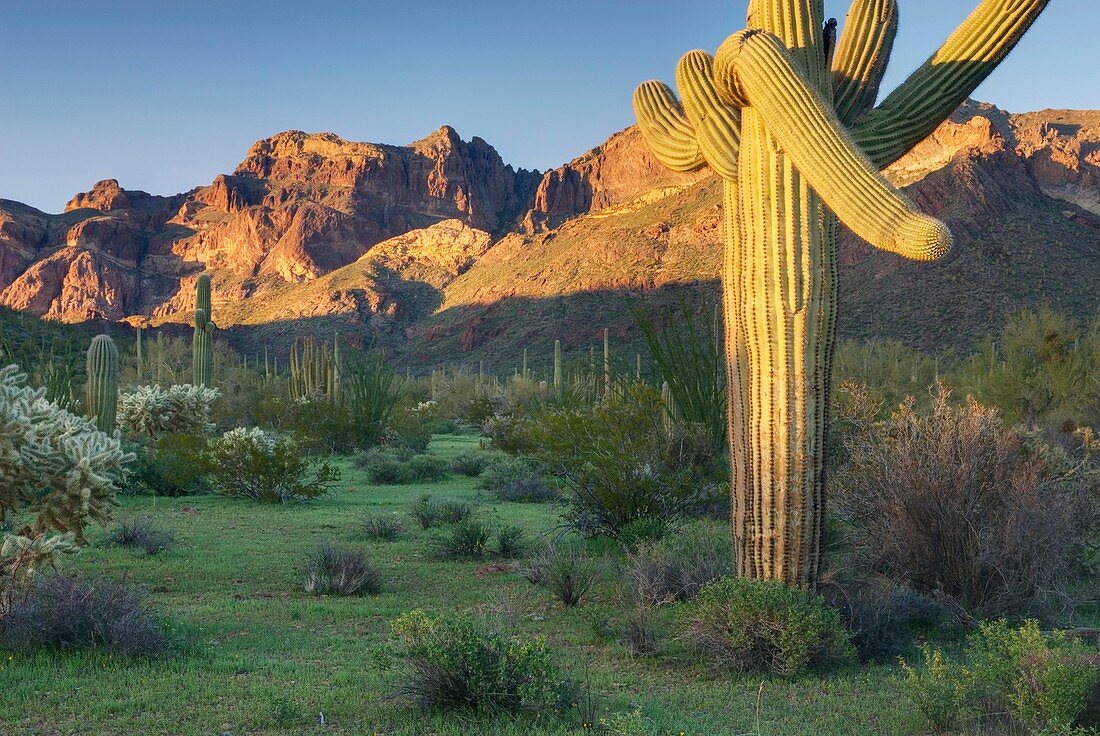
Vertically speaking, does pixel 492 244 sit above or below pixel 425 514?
above

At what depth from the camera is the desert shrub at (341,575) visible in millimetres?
8250

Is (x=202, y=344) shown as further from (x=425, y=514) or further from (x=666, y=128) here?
(x=666, y=128)

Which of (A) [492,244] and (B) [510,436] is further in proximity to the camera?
(A) [492,244]

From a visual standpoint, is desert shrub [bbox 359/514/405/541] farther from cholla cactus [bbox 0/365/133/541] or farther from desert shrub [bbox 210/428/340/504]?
cholla cactus [bbox 0/365/133/541]

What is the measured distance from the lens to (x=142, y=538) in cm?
1014

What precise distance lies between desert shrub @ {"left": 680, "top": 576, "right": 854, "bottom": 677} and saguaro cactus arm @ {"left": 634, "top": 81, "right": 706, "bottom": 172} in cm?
332

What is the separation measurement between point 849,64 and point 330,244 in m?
133

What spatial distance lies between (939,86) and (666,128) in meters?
2.11

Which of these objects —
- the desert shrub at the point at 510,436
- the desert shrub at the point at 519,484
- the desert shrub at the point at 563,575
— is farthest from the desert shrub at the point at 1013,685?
the desert shrub at the point at 510,436

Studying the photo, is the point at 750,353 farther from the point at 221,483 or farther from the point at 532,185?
the point at 532,185

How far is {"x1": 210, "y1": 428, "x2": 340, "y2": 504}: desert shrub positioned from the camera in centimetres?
1449

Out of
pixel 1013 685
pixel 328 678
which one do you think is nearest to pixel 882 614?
pixel 1013 685

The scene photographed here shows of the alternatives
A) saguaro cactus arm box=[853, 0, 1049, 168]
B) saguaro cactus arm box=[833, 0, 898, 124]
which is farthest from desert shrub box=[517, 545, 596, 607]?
saguaro cactus arm box=[833, 0, 898, 124]

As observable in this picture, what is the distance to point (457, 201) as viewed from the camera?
487 feet
